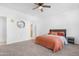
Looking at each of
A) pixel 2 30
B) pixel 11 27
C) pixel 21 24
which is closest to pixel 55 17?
pixel 21 24

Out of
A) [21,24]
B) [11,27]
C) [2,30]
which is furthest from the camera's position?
[21,24]

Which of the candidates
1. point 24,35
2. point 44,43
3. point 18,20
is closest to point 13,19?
point 18,20

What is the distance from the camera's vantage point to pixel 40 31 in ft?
28.3

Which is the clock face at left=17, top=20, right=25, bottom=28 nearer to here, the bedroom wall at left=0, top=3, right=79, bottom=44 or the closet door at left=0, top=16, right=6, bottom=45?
the bedroom wall at left=0, top=3, right=79, bottom=44

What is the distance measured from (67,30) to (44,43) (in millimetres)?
2620

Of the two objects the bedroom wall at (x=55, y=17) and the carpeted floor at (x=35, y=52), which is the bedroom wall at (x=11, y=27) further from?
the carpeted floor at (x=35, y=52)

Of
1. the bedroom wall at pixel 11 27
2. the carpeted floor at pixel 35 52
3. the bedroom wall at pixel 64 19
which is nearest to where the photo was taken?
the carpeted floor at pixel 35 52

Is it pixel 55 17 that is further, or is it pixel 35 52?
pixel 55 17

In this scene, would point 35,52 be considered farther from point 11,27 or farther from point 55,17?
point 55,17

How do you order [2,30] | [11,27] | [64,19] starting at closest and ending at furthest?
[11,27] < [2,30] < [64,19]

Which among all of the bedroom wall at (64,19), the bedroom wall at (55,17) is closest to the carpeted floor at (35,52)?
the bedroom wall at (64,19)

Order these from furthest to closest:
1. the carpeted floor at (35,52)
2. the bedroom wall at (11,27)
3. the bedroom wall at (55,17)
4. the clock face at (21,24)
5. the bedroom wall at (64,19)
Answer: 1. the clock face at (21,24)
2. the bedroom wall at (11,27)
3. the bedroom wall at (64,19)
4. the bedroom wall at (55,17)
5. the carpeted floor at (35,52)

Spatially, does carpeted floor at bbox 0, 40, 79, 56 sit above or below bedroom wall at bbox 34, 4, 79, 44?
below

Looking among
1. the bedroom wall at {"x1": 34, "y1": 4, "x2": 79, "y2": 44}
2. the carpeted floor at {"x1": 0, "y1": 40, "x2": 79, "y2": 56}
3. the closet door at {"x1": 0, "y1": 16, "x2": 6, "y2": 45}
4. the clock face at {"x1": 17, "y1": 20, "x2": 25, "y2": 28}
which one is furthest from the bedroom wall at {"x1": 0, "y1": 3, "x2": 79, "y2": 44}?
the carpeted floor at {"x1": 0, "y1": 40, "x2": 79, "y2": 56}
